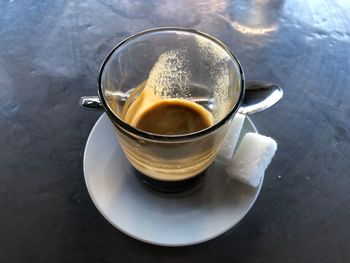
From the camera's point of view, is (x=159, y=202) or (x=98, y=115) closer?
(x=159, y=202)

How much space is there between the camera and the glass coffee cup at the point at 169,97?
1.46ft

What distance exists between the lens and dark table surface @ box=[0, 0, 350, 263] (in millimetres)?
497

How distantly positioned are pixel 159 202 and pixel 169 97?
6.3 inches

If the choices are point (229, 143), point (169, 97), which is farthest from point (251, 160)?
point (169, 97)

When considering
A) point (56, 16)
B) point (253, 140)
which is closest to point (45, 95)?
point (56, 16)

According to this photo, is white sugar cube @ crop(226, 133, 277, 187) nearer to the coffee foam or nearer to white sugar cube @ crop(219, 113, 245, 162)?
white sugar cube @ crop(219, 113, 245, 162)

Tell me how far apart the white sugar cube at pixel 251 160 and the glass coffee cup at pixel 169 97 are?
0.10ft

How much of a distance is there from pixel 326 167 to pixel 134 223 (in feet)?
0.85

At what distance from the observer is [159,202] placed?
50cm

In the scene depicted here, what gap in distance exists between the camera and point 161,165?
0.48 m

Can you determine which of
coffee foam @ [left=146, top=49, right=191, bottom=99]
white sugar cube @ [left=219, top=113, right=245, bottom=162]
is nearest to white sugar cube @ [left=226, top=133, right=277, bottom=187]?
white sugar cube @ [left=219, top=113, right=245, bottom=162]

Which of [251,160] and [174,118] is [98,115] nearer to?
[174,118]

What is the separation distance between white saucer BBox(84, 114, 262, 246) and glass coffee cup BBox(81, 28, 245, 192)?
0.02 m

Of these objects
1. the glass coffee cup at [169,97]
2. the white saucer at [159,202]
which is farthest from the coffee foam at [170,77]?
the white saucer at [159,202]
